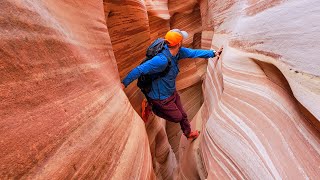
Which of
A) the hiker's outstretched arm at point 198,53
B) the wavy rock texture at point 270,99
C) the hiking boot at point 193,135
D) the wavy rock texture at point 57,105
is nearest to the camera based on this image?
the wavy rock texture at point 57,105

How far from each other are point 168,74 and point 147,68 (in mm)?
386

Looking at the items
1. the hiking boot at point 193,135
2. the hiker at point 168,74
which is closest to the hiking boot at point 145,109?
the hiker at point 168,74

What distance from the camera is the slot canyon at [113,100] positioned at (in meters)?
1.25

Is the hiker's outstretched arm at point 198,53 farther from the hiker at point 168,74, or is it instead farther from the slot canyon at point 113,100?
the slot canyon at point 113,100

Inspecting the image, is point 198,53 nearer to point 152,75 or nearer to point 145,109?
point 152,75

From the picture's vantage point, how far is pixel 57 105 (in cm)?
144

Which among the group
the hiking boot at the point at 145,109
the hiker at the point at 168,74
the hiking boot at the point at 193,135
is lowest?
the hiking boot at the point at 193,135

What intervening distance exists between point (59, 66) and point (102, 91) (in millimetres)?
483

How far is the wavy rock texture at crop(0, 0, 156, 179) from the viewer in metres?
1.19

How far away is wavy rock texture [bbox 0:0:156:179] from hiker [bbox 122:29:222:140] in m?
0.77

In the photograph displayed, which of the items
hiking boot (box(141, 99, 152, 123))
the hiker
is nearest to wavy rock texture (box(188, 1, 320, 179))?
the hiker

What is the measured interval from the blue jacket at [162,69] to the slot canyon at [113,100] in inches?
14.0

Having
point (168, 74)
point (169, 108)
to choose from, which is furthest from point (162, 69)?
point (169, 108)

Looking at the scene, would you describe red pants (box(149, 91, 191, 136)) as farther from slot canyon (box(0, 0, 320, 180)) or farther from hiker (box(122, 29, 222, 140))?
slot canyon (box(0, 0, 320, 180))
